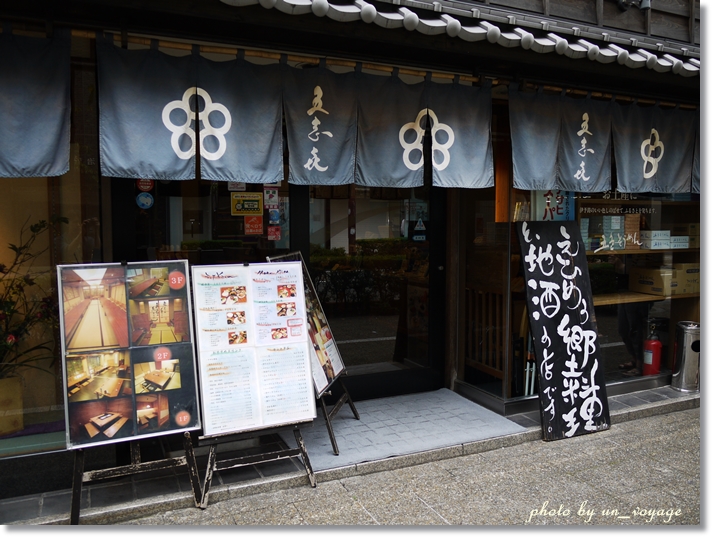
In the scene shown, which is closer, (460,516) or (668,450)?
(460,516)

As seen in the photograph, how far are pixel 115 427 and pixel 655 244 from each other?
7.31 m

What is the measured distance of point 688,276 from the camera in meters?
8.38

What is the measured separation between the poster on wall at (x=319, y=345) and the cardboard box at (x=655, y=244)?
4.78 meters

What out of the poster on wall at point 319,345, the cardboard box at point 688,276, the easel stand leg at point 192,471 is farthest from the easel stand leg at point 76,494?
the cardboard box at point 688,276

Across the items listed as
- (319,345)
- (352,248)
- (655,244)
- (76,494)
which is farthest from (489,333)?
(76,494)

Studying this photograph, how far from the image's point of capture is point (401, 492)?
16.6ft

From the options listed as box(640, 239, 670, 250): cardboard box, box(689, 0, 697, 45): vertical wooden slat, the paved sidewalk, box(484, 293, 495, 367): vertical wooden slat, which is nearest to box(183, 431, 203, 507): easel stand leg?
the paved sidewalk

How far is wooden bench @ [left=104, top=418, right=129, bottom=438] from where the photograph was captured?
4520 mm

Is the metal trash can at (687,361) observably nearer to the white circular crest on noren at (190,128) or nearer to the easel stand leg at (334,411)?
the easel stand leg at (334,411)

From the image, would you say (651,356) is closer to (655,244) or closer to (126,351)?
(655,244)

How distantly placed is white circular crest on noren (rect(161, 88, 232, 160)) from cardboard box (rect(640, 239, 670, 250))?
6.02 m

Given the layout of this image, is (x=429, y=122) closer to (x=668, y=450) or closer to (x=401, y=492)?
(x=401, y=492)

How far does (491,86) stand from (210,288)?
3.72m

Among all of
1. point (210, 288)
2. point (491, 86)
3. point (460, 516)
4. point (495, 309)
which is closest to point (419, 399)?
point (495, 309)
